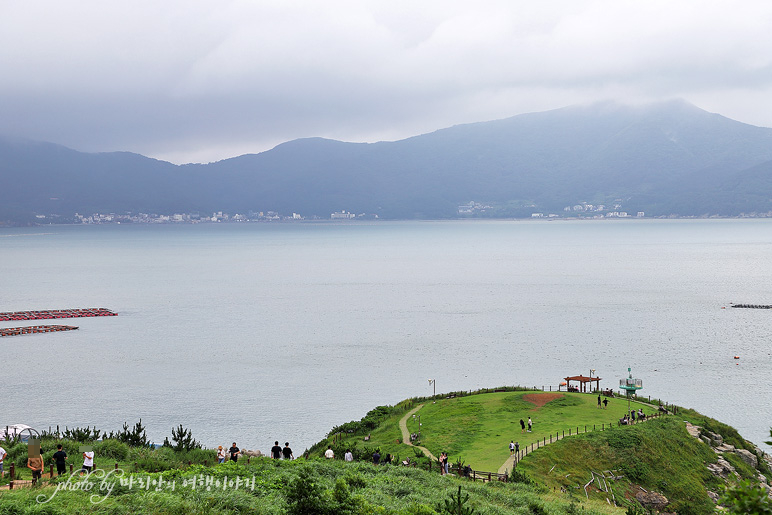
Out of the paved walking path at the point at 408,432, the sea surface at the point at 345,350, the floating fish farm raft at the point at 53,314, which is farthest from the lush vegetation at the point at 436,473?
the floating fish farm raft at the point at 53,314

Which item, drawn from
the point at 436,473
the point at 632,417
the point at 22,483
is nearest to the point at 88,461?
the point at 22,483

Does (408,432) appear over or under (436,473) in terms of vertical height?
under

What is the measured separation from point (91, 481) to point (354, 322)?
94127mm

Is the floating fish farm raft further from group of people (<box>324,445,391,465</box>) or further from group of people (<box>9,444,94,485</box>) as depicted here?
group of people (<box>9,444,94,485</box>)

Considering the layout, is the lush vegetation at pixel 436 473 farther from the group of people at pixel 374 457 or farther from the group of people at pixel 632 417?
the group of people at pixel 632 417

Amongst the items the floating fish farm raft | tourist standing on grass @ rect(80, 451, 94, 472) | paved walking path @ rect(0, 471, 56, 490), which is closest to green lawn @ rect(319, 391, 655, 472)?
tourist standing on grass @ rect(80, 451, 94, 472)

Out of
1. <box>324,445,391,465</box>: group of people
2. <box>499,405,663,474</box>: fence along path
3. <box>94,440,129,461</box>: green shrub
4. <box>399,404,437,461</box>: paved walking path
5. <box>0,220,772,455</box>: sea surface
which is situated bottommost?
<box>0,220,772,455</box>: sea surface

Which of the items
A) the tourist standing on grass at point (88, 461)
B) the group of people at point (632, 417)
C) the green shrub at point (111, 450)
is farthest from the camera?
the group of people at point (632, 417)

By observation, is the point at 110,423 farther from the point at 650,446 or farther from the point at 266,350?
the point at 650,446

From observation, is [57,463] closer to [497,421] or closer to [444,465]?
[444,465]

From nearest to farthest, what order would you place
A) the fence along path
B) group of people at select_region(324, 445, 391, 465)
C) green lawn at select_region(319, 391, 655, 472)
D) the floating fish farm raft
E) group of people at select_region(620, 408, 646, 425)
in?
group of people at select_region(324, 445, 391, 465) < the fence along path < green lawn at select_region(319, 391, 655, 472) < group of people at select_region(620, 408, 646, 425) < the floating fish farm raft

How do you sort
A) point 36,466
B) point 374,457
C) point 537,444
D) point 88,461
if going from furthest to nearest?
point 537,444
point 374,457
point 88,461
point 36,466

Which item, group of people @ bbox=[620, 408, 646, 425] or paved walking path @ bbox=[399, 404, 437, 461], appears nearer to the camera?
paved walking path @ bbox=[399, 404, 437, 461]

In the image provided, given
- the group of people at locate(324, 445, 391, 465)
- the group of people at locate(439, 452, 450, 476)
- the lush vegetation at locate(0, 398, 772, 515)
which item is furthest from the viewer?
the group of people at locate(324, 445, 391, 465)
